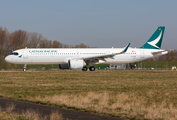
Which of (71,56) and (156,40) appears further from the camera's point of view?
(156,40)

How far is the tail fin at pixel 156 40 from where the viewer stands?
1893 inches

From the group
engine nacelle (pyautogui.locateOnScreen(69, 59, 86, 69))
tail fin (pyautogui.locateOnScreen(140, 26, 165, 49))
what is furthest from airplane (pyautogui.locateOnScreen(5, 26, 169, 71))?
tail fin (pyautogui.locateOnScreen(140, 26, 165, 49))

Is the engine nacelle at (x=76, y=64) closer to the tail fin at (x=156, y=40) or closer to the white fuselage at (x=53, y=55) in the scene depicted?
the white fuselage at (x=53, y=55)

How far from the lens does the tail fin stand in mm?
48094

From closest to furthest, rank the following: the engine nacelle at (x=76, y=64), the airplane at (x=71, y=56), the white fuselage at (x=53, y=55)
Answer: the engine nacelle at (x=76, y=64)
the airplane at (x=71, y=56)
the white fuselage at (x=53, y=55)

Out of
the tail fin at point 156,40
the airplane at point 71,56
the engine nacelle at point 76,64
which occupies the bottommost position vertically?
the engine nacelle at point 76,64

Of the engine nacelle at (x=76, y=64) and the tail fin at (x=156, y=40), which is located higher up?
the tail fin at (x=156, y=40)

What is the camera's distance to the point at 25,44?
91.4 meters

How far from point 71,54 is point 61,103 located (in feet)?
99.0

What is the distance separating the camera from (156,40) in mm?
48438

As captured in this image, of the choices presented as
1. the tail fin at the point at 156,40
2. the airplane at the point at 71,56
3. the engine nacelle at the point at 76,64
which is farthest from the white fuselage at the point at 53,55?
the tail fin at the point at 156,40

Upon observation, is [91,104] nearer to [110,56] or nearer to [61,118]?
[61,118]

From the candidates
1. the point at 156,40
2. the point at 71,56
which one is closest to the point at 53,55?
the point at 71,56

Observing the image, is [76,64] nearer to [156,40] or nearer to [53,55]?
[53,55]
